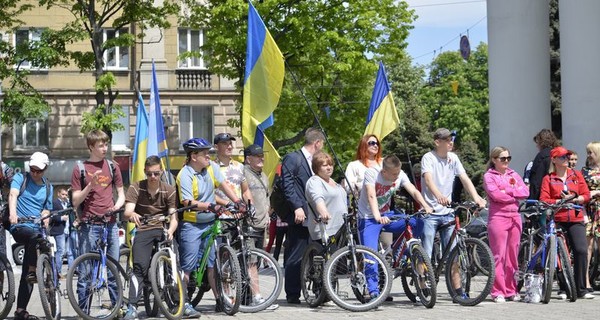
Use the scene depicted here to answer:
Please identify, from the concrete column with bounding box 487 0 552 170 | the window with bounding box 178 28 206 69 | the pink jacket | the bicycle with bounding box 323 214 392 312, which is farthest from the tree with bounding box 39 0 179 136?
the bicycle with bounding box 323 214 392 312

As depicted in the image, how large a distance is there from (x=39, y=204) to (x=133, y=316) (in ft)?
5.16

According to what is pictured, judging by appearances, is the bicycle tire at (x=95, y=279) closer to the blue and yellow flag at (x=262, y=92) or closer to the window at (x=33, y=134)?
the blue and yellow flag at (x=262, y=92)

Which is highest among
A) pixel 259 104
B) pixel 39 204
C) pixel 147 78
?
pixel 147 78

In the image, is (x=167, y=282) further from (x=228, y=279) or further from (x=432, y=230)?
(x=432, y=230)

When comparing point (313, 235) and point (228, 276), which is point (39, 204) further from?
point (313, 235)

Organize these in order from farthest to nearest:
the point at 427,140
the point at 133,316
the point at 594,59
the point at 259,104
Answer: the point at 427,140, the point at 594,59, the point at 259,104, the point at 133,316

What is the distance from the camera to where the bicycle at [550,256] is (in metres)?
14.3

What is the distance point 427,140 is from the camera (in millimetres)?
64812

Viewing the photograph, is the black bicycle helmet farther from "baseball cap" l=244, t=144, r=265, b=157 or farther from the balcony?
the balcony

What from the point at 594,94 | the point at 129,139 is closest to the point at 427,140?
the point at 129,139

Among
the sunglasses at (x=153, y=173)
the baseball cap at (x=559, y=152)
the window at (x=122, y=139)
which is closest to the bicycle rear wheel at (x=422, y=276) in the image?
the baseball cap at (x=559, y=152)

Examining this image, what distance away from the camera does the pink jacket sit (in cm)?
1448

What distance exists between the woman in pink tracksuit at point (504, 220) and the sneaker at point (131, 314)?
13.4 ft

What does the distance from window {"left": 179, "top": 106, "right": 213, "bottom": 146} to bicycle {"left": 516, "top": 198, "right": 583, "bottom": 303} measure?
36486 mm
